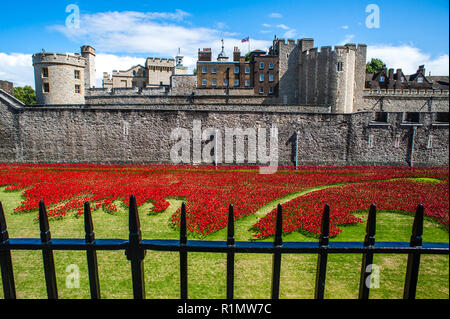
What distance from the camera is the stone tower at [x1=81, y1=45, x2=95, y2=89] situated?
1523 inches

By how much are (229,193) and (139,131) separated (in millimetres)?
12418

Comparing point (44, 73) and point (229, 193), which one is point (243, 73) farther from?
point (229, 193)

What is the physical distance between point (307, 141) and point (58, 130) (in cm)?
1902

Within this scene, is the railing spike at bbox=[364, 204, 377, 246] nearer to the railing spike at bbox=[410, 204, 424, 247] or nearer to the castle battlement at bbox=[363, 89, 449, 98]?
A: the railing spike at bbox=[410, 204, 424, 247]

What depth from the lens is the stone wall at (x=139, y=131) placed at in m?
20.7

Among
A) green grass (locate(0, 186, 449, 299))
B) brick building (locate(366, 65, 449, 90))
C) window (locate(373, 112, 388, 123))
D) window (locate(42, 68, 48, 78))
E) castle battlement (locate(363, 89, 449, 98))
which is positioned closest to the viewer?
green grass (locate(0, 186, 449, 299))

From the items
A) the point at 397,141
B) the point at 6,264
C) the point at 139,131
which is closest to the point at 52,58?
the point at 139,131

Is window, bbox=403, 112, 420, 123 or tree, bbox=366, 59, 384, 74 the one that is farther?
tree, bbox=366, 59, 384, 74

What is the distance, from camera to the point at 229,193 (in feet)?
36.3

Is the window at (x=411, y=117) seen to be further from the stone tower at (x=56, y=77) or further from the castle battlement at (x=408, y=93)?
the stone tower at (x=56, y=77)

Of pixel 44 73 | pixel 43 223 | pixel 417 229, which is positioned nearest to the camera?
pixel 417 229

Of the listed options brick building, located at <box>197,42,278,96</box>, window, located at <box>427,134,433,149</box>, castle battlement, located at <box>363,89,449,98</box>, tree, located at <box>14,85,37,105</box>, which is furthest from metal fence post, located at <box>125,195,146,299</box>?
tree, located at <box>14,85,37,105</box>

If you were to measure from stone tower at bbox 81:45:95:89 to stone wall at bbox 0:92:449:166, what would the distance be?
63.3ft
